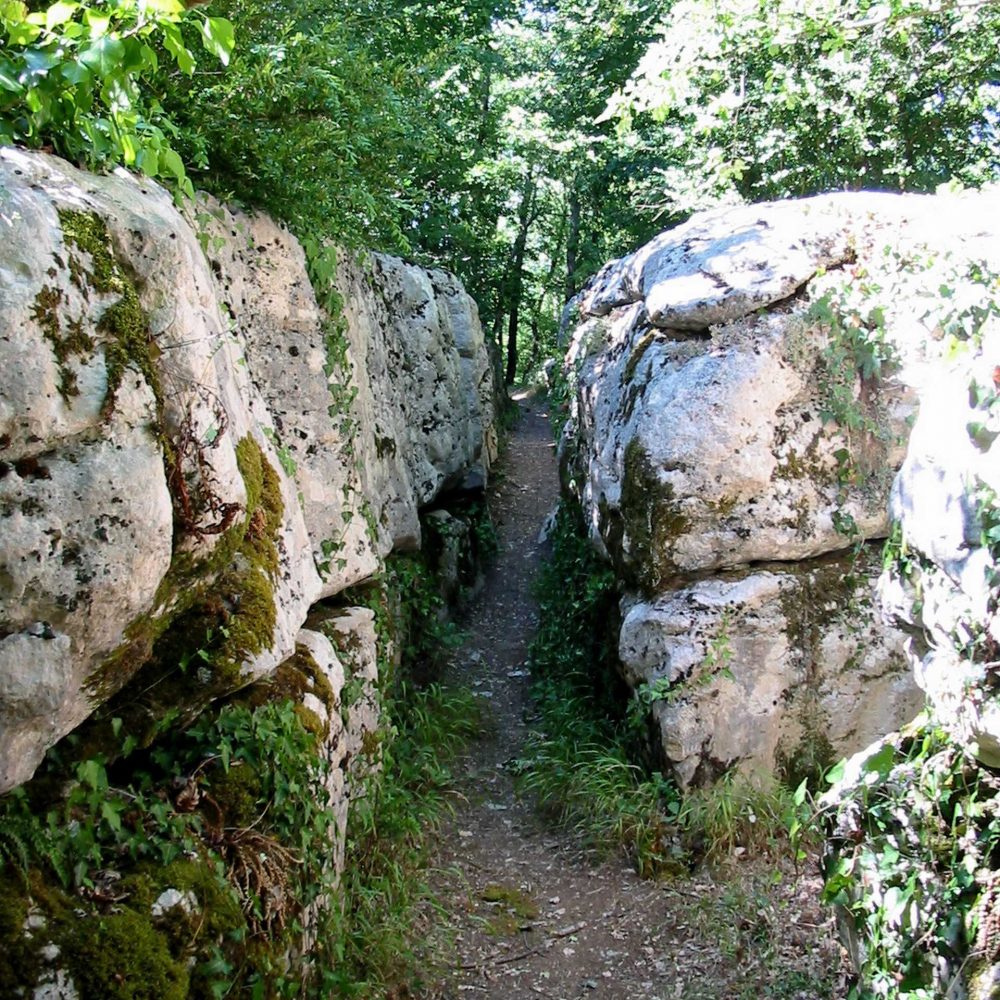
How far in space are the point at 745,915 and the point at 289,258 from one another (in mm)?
4485

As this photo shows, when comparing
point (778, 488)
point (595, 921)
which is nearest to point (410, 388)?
point (778, 488)

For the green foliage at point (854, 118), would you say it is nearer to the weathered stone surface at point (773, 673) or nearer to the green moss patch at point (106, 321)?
the weathered stone surface at point (773, 673)

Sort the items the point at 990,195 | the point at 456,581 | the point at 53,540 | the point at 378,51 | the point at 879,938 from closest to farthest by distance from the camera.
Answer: the point at 53,540 < the point at 879,938 < the point at 990,195 < the point at 456,581 < the point at 378,51

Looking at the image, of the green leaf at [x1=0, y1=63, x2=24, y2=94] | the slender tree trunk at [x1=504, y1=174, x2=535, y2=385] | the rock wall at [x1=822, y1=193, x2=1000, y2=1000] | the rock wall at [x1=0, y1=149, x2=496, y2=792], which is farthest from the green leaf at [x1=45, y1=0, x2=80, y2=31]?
the slender tree trunk at [x1=504, y1=174, x2=535, y2=385]

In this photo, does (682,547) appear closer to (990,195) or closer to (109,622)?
(990,195)

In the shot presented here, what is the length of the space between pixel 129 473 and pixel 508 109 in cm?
1392

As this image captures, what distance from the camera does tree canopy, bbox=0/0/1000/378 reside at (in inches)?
124

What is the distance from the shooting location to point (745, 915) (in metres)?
4.89

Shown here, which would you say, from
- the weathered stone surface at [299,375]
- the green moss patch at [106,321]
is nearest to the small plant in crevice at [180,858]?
the green moss patch at [106,321]

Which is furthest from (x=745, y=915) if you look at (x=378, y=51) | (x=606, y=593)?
(x=378, y=51)

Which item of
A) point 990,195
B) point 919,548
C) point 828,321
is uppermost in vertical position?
point 990,195

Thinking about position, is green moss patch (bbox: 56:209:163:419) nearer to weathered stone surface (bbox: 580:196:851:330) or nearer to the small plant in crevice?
the small plant in crevice

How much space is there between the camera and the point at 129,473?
3.04 meters

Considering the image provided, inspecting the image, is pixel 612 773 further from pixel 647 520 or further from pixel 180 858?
pixel 180 858
